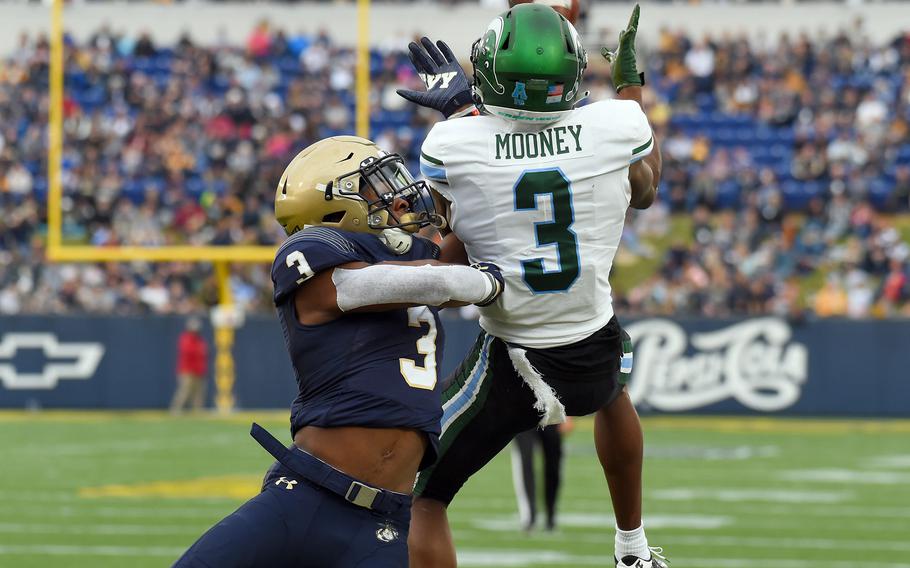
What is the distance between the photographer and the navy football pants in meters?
4.00

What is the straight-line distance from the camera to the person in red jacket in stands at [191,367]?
734 inches

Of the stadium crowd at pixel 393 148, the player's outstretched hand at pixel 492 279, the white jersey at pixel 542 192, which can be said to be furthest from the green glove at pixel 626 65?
the stadium crowd at pixel 393 148

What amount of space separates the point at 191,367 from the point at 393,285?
1484 cm

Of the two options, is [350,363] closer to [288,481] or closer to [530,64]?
[288,481]

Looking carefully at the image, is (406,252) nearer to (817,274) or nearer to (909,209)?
(817,274)

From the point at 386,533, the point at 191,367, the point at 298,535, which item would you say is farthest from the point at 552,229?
the point at 191,367

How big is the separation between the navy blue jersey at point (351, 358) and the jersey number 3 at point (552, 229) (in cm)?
53

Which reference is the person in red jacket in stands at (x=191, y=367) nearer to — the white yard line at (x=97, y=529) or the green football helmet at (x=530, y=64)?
the white yard line at (x=97, y=529)

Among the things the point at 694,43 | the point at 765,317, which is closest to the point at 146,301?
the point at 765,317

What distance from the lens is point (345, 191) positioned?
14.3 ft

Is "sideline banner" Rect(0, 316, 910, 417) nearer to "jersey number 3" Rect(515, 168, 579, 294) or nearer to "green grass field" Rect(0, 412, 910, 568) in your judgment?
"green grass field" Rect(0, 412, 910, 568)

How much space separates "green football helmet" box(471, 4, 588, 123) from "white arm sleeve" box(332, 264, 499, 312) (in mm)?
683

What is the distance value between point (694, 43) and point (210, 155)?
331 inches

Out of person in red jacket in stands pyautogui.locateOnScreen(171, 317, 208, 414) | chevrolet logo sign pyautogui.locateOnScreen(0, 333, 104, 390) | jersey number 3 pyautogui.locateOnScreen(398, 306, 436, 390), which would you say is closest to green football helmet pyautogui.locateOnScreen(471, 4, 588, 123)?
jersey number 3 pyautogui.locateOnScreen(398, 306, 436, 390)
